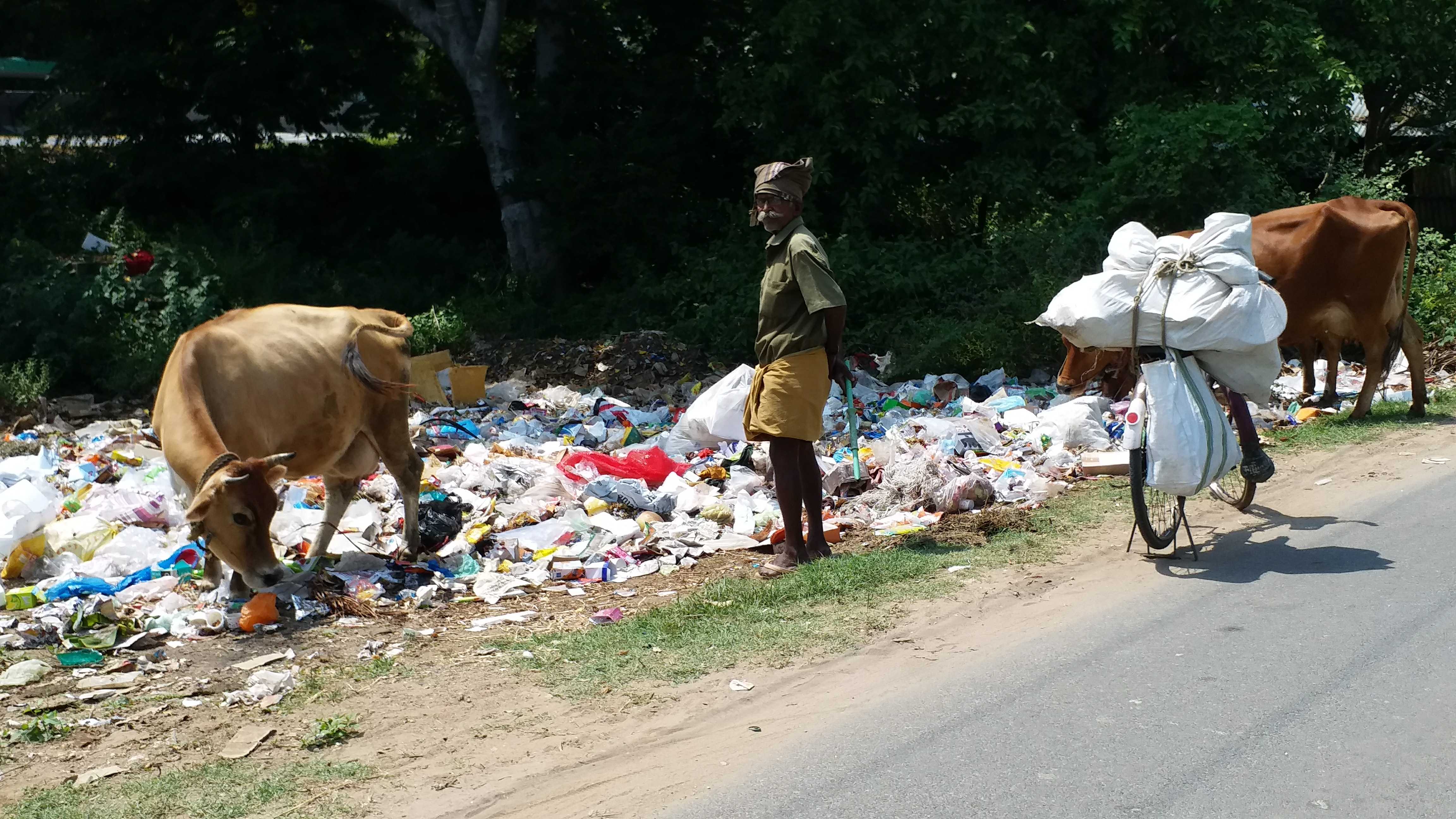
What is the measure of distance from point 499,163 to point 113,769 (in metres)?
13.2

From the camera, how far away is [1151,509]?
6.92 m

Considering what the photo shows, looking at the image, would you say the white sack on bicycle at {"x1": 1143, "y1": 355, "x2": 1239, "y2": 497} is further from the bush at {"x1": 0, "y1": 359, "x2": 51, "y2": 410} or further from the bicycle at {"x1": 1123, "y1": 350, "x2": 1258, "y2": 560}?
the bush at {"x1": 0, "y1": 359, "x2": 51, "y2": 410}

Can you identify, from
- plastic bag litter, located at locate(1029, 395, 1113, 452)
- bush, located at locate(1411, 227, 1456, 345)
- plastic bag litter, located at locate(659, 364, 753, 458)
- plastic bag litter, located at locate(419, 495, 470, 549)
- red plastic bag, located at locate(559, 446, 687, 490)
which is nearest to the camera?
plastic bag litter, located at locate(419, 495, 470, 549)

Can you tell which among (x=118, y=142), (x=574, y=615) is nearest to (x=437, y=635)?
(x=574, y=615)

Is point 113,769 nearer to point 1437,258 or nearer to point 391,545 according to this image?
point 391,545

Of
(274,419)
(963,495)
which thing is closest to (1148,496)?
(963,495)

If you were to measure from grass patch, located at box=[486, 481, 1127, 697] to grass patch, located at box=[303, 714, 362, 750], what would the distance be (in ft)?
2.69

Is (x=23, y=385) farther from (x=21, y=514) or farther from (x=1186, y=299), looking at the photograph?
(x=1186, y=299)

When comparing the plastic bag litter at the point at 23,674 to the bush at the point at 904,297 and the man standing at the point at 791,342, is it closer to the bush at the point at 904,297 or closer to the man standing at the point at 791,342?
the man standing at the point at 791,342

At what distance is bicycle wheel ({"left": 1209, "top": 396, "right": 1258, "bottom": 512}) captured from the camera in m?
7.40

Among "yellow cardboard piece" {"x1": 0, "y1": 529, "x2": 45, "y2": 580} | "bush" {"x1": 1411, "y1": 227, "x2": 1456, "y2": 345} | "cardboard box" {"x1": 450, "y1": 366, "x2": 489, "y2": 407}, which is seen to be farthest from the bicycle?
"cardboard box" {"x1": 450, "y1": 366, "x2": 489, "y2": 407}

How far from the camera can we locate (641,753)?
4.67m

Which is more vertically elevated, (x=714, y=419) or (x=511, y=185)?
(x=511, y=185)

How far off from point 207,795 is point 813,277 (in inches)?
141
